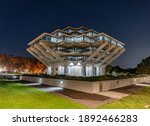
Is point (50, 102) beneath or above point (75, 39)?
beneath

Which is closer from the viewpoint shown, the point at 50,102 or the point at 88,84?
the point at 50,102

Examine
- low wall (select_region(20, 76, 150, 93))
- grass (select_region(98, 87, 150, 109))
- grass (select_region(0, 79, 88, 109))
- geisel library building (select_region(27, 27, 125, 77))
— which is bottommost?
grass (select_region(98, 87, 150, 109))

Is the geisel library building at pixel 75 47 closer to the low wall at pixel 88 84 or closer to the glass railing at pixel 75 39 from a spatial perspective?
the glass railing at pixel 75 39

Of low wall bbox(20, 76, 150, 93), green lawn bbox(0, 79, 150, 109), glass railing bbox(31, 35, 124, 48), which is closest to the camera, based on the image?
green lawn bbox(0, 79, 150, 109)

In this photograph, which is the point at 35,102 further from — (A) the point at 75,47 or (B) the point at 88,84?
(A) the point at 75,47

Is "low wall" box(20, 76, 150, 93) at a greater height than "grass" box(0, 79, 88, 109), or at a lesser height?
greater

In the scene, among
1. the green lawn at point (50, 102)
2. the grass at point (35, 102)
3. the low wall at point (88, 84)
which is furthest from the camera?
the low wall at point (88, 84)

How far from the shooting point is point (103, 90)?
17.5m

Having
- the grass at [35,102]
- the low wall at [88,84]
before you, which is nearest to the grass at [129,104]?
the grass at [35,102]

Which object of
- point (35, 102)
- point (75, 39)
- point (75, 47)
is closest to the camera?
point (35, 102)

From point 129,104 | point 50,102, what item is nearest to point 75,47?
point 50,102

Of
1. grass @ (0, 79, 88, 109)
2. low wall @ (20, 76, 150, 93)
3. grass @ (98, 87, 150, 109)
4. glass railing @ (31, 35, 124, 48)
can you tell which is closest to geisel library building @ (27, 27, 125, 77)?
glass railing @ (31, 35, 124, 48)

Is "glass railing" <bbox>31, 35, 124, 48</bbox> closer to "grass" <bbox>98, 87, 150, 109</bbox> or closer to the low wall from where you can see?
the low wall

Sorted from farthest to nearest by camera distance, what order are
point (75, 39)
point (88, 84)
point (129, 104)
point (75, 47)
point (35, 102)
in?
point (75, 47) → point (75, 39) → point (88, 84) → point (35, 102) → point (129, 104)
